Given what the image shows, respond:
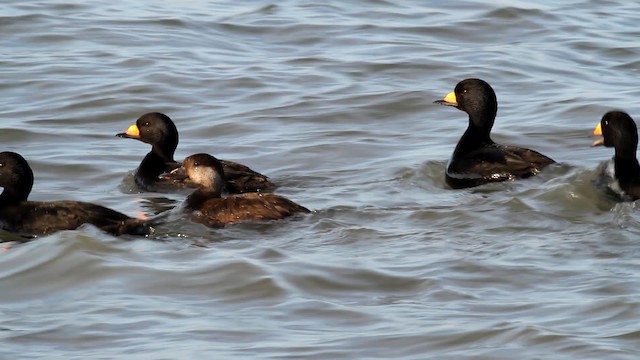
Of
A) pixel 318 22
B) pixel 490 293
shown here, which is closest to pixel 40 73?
pixel 318 22

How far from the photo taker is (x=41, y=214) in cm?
1101

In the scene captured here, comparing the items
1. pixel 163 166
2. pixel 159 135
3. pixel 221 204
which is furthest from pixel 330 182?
pixel 221 204

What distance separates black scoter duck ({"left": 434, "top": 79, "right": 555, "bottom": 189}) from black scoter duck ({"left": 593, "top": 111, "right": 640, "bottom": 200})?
0.73m

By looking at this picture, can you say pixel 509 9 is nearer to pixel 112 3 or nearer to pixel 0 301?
pixel 112 3

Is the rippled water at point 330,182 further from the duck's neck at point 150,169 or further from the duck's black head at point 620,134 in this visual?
the duck's black head at point 620,134

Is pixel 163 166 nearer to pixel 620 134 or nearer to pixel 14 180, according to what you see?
pixel 14 180

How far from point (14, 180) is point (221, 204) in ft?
5.15

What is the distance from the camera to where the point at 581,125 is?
51.1ft

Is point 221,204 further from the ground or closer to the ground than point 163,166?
further from the ground

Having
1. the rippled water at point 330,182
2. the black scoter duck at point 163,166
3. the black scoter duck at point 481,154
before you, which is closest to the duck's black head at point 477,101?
the black scoter duck at point 481,154

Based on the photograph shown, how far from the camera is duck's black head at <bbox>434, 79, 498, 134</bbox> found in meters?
13.8

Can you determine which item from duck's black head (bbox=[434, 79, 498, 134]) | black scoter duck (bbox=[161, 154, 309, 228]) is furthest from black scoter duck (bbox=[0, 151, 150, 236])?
duck's black head (bbox=[434, 79, 498, 134])

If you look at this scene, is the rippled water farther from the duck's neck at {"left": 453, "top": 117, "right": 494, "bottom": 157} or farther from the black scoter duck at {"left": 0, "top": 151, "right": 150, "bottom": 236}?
the duck's neck at {"left": 453, "top": 117, "right": 494, "bottom": 157}

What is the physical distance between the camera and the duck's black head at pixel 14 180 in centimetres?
1142
